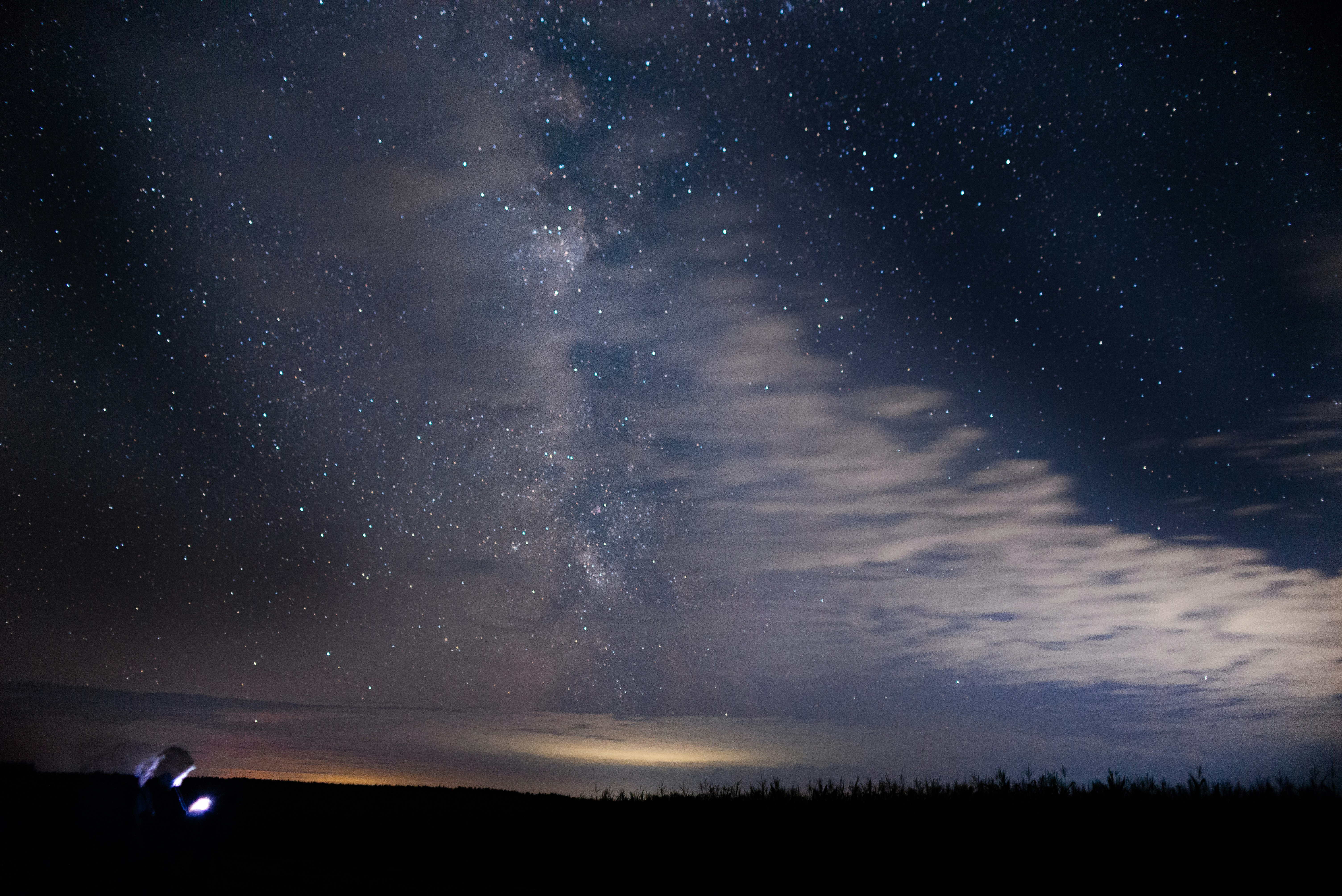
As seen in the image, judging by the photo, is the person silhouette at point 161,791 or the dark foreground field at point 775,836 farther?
the person silhouette at point 161,791

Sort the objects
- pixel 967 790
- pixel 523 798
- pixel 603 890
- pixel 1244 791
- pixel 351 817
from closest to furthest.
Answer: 1. pixel 603 890
2. pixel 1244 791
3. pixel 967 790
4. pixel 351 817
5. pixel 523 798

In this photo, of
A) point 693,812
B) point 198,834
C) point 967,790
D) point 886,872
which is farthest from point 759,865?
point 198,834

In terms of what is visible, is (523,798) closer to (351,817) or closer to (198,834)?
(351,817)

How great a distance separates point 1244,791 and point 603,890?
6.24 m

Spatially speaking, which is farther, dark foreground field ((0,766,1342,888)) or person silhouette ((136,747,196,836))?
person silhouette ((136,747,196,836))

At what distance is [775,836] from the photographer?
7.11m

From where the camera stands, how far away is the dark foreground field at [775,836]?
5711 millimetres

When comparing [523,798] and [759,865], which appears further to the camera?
[523,798]

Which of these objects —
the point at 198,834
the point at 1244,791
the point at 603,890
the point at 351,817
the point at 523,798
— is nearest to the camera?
the point at 603,890

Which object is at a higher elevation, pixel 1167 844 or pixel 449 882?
pixel 1167 844

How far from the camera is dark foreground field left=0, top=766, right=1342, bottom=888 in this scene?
5711mm

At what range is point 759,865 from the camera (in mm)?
6340

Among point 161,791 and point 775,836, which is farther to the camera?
point 161,791

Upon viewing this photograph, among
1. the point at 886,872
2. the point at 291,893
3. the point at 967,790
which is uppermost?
the point at 967,790
